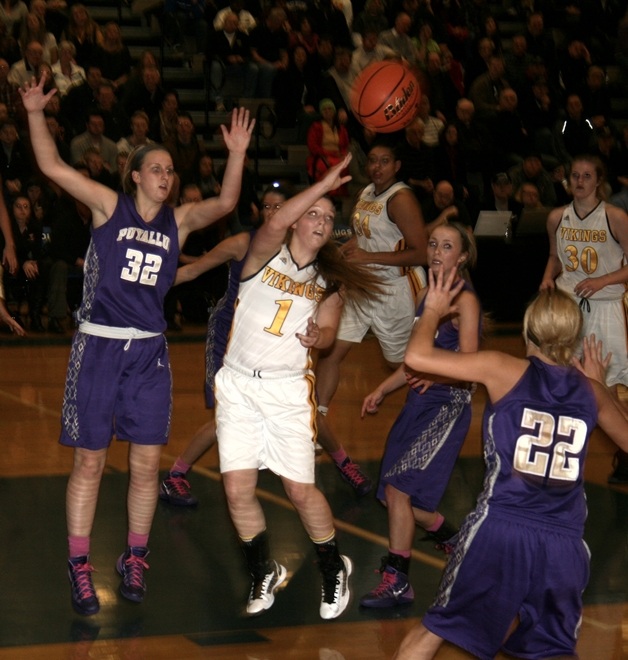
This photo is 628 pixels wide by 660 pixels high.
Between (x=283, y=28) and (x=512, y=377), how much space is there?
40.0 ft

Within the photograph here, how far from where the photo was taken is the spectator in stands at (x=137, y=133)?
497 inches

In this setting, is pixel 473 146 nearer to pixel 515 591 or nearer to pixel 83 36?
pixel 83 36

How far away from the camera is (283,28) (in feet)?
50.2

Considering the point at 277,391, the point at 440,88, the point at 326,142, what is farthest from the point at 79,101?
the point at 277,391

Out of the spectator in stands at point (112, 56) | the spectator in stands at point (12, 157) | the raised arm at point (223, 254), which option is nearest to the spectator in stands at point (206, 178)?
the spectator in stands at point (12, 157)

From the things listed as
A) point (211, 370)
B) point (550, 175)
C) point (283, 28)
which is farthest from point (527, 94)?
point (211, 370)

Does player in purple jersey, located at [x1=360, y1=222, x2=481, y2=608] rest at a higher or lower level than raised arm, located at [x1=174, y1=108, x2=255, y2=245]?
lower

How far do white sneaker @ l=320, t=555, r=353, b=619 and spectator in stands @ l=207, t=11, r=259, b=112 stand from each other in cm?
1092

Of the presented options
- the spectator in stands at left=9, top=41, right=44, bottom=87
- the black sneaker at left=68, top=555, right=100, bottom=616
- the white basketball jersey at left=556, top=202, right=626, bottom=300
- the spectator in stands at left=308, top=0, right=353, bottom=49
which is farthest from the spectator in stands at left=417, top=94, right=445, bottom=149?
→ the black sneaker at left=68, top=555, right=100, bottom=616

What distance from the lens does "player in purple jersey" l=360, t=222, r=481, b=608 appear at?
522cm

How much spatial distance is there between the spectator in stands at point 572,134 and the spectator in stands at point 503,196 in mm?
1671

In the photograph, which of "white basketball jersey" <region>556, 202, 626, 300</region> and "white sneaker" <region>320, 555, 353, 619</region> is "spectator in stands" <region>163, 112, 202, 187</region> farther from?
"white sneaker" <region>320, 555, 353, 619</region>

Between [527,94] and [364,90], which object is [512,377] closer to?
[364,90]

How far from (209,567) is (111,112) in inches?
335
